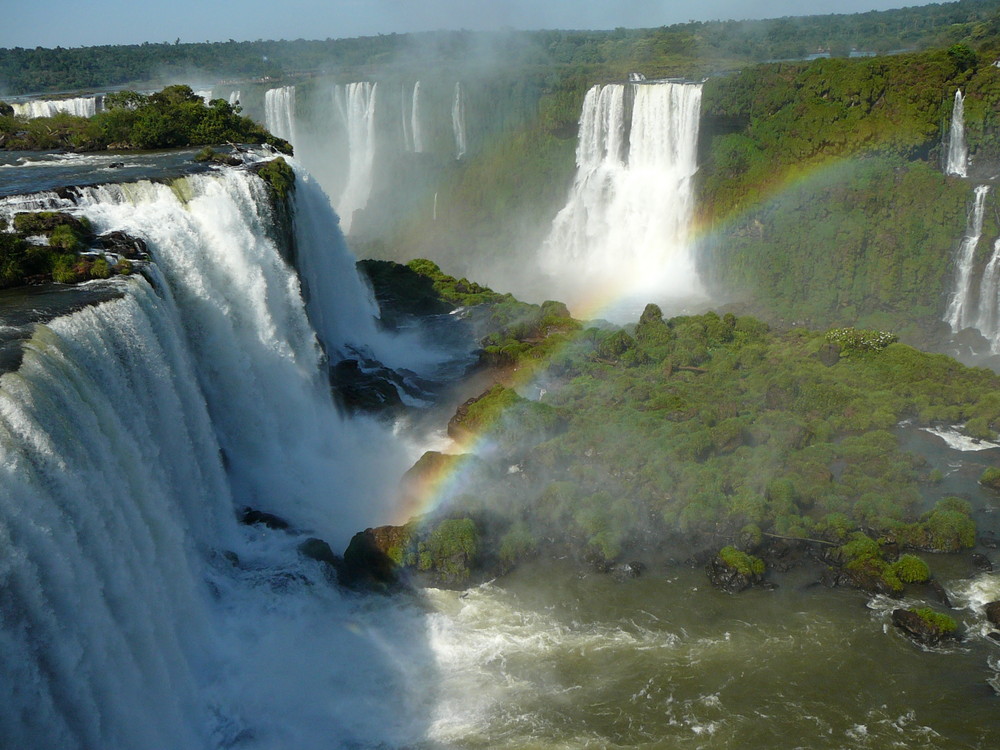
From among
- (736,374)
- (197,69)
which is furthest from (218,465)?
(197,69)

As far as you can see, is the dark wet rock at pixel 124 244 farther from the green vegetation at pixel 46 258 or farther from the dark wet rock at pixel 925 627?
the dark wet rock at pixel 925 627

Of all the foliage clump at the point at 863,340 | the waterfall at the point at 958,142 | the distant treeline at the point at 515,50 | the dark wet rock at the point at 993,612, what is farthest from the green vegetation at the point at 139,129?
the distant treeline at the point at 515,50

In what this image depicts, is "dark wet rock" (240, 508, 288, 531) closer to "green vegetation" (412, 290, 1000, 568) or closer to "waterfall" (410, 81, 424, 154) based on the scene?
"green vegetation" (412, 290, 1000, 568)

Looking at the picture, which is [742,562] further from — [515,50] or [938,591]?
[515,50]

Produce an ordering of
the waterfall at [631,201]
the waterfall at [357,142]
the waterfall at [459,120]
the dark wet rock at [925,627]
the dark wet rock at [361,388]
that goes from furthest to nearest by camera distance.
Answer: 1. the waterfall at [357,142]
2. the waterfall at [459,120]
3. the waterfall at [631,201]
4. the dark wet rock at [361,388]
5. the dark wet rock at [925,627]

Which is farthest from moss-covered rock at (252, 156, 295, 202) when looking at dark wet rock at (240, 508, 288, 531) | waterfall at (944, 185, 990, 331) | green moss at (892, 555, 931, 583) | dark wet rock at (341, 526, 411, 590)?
waterfall at (944, 185, 990, 331)

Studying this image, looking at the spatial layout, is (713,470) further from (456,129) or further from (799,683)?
(456,129)
